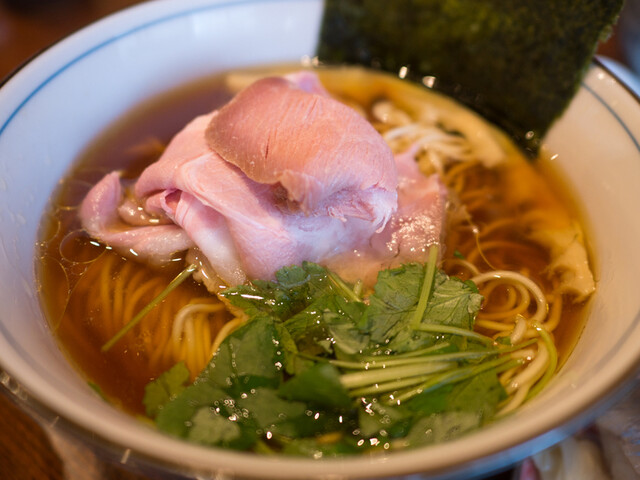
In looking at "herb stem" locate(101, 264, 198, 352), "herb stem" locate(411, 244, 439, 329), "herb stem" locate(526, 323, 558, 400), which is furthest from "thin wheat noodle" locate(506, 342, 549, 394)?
"herb stem" locate(101, 264, 198, 352)

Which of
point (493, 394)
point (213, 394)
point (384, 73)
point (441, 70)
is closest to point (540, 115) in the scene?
point (441, 70)

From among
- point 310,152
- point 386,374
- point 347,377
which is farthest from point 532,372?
point 310,152

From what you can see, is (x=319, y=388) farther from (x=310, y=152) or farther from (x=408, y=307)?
(x=310, y=152)

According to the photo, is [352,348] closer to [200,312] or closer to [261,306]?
[261,306]

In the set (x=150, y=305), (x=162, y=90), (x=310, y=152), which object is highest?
(x=310, y=152)

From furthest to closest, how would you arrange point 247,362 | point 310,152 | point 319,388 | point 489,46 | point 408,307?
1. point 489,46
2. point 310,152
3. point 408,307
4. point 247,362
5. point 319,388

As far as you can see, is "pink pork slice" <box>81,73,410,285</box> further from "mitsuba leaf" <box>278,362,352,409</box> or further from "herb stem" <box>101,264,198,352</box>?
"mitsuba leaf" <box>278,362,352,409</box>
